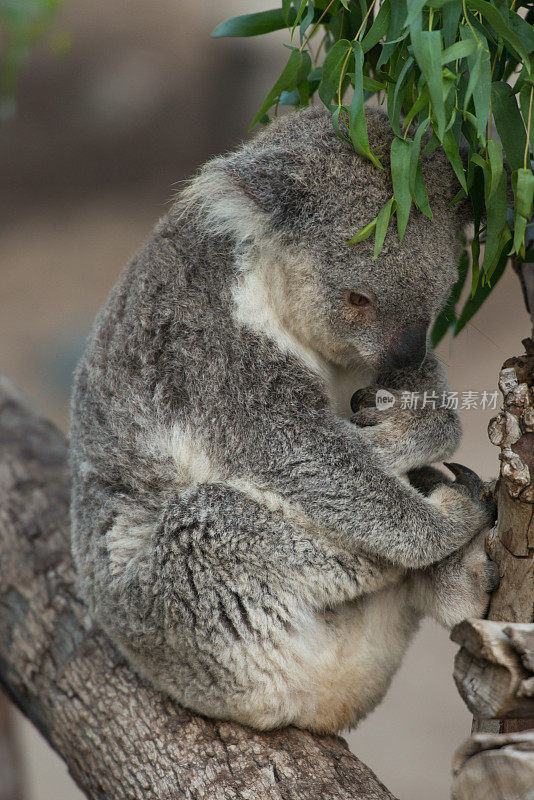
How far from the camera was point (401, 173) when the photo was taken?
208 cm

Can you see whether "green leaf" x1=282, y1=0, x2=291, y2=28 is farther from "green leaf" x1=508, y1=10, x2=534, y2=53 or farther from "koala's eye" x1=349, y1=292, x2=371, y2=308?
"koala's eye" x1=349, y1=292, x2=371, y2=308

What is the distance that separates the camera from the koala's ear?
7.85ft

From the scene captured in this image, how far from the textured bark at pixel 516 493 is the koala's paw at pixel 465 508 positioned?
17 centimetres

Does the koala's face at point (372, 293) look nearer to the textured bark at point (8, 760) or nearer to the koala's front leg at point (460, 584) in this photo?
the koala's front leg at point (460, 584)

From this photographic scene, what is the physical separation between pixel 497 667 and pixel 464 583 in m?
0.65

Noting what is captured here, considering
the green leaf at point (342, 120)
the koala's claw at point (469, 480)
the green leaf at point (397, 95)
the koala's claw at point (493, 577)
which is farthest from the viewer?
the koala's claw at point (469, 480)

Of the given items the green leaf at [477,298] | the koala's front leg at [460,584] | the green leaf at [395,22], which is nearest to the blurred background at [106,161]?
the green leaf at [477,298]

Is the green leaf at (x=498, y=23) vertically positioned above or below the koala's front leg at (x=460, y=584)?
above

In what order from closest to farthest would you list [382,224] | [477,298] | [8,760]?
[382,224] → [477,298] → [8,760]

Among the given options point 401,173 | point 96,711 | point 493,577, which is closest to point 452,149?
point 401,173

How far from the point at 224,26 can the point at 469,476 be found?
184 cm

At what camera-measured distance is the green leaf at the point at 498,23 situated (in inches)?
75.1

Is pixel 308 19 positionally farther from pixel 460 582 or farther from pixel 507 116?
pixel 460 582

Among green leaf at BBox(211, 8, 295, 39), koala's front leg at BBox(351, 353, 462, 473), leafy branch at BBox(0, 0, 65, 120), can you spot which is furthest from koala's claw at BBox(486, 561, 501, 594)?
leafy branch at BBox(0, 0, 65, 120)
